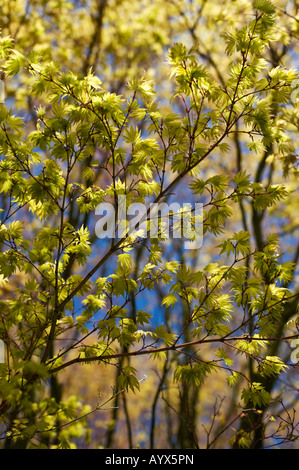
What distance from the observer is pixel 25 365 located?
2117 mm

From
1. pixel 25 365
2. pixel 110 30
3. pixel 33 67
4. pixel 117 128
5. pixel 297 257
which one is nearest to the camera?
pixel 25 365

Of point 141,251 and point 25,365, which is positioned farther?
point 141,251

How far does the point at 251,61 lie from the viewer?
278 cm

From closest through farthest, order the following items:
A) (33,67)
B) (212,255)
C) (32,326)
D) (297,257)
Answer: (33,67) < (32,326) < (297,257) < (212,255)

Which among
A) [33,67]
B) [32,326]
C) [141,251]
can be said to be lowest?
[32,326]

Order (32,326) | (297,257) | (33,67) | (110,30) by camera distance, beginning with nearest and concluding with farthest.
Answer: (33,67)
(32,326)
(297,257)
(110,30)

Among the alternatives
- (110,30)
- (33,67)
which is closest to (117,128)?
(33,67)

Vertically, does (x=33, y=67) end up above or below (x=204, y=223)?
above

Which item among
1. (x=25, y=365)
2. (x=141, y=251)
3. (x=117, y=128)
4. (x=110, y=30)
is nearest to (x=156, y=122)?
(x=117, y=128)

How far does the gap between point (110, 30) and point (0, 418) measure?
862cm

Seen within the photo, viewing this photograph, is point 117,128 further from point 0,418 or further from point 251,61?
point 0,418
